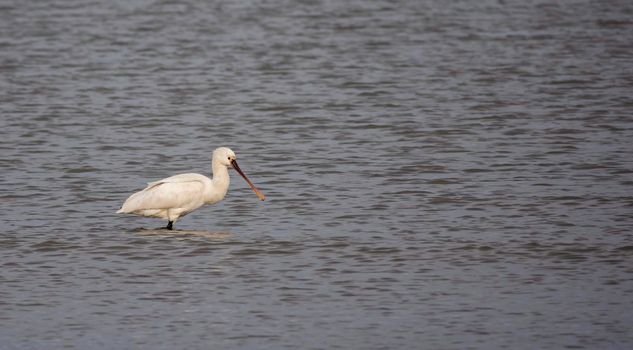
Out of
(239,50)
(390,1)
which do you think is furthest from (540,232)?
(390,1)

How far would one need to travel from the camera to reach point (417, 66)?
2402 cm

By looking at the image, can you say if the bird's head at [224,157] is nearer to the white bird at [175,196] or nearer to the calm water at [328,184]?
the white bird at [175,196]

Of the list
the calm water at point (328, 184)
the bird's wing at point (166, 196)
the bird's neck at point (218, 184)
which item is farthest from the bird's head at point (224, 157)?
the calm water at point (328, 184)

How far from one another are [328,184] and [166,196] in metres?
2.72

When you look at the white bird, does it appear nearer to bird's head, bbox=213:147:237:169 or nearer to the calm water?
bird's head, bbox=213:147:237:169

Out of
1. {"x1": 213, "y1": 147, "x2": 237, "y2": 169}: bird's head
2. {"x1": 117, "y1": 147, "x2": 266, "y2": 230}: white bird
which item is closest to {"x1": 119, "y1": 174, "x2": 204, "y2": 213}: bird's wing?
{"x1": 117, "y1": 147, "x2": 266, "y2": 230}: white bird

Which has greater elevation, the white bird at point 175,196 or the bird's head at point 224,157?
the bird's head at point 224,157

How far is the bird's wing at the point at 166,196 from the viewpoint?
12.5 metres

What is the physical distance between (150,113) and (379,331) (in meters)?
11.1

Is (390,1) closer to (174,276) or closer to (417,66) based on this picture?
(417,66)

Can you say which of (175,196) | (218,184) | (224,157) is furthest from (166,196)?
(224,157)

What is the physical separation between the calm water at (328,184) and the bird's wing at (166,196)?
0.28 metres

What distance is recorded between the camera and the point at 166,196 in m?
12.5

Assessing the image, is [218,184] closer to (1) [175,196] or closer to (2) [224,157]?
(2) [224,157]
